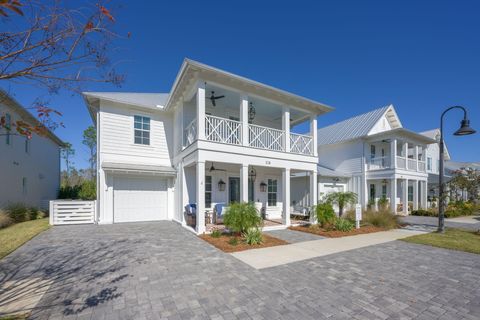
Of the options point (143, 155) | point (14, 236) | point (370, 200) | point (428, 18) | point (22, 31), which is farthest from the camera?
point (370, 200)

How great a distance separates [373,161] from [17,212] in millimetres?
25055

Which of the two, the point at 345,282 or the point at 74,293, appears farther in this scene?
the point at 345,282

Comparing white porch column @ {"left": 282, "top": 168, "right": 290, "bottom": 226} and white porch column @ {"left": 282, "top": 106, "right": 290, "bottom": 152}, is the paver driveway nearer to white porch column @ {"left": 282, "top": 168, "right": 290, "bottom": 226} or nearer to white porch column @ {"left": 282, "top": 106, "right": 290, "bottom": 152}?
white porch column @ {"left": 282, "top": 168, "right": 290, "bottom": 226}

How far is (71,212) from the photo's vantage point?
11039 mm

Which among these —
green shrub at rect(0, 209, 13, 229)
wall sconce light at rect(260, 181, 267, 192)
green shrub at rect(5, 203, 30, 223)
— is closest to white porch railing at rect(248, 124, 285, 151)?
wall sconce light at rect(260, 181, 267, 192)

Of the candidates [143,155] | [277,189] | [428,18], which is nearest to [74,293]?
[143,155]

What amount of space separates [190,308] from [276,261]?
117 inches

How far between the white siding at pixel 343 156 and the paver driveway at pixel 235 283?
12573 millimetres

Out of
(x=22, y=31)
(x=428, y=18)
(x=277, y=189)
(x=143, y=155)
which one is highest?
(x=428, y=18)

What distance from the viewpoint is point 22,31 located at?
7.39 feet

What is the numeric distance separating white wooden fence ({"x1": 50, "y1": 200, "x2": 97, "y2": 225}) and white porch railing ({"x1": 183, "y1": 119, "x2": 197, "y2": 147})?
222 inches

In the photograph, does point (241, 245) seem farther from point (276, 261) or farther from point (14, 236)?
point (14, 236)

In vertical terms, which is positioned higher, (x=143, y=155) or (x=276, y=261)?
(x=143, y=155)

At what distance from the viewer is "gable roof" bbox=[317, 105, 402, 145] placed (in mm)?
19234
